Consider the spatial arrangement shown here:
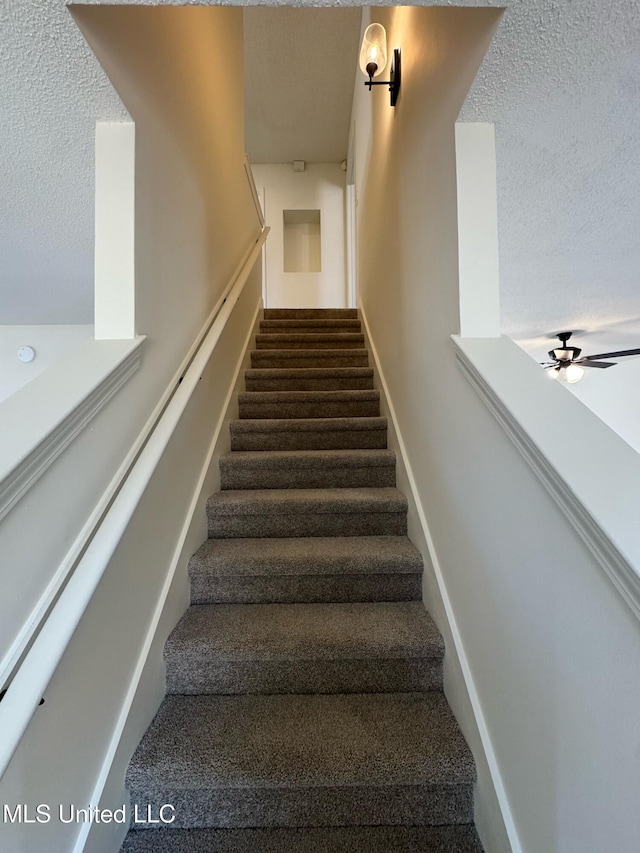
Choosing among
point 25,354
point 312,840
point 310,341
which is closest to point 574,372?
point 310,341

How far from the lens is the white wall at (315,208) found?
553 cm

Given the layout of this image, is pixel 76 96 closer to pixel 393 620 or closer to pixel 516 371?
pixel 516 371

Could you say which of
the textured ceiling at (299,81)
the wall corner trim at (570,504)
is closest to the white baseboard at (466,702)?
the wall corner trim at (570,504)

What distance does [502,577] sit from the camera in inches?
38.1

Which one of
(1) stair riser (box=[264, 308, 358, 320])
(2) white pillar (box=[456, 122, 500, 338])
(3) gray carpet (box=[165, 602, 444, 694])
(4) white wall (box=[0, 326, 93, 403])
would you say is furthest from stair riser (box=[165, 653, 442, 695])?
(1) stair riser (box=[264, 308, 358, 320])

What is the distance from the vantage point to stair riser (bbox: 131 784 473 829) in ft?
3.36

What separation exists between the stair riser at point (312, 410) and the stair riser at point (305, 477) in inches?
23.2

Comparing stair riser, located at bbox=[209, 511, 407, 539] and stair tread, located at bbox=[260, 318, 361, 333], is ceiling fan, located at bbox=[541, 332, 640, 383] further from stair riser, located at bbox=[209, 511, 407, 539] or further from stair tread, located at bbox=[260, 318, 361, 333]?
stair riser, located at bbox=[209, 511, 407, 539]

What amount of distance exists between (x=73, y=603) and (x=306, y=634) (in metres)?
0.73

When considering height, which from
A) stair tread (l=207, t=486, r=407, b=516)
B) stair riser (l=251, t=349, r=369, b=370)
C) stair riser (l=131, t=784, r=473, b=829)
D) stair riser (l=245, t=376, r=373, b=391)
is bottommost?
stair riser (l=131, t=784, r=473, b=829)

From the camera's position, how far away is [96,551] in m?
0.91

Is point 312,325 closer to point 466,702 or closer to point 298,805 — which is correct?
point 466,702

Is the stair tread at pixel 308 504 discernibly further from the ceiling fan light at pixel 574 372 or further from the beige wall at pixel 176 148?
the ceiling fan light at pixel 574 372

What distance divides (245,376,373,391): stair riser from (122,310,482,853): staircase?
3.44ft
